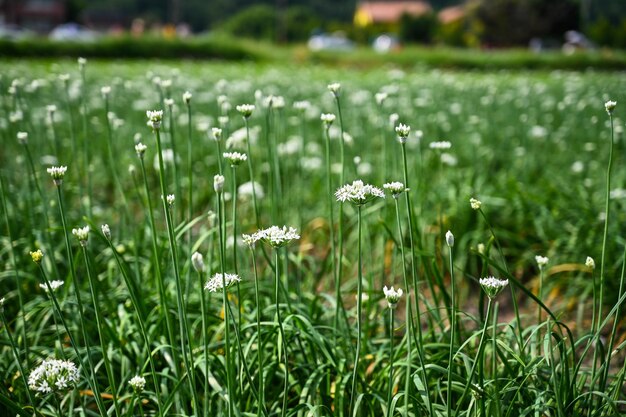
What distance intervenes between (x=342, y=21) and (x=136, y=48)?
126 ft

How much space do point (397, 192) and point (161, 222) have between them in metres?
2.36

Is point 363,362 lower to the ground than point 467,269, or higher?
higher

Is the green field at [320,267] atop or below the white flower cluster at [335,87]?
below

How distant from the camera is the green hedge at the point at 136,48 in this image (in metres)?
17.1

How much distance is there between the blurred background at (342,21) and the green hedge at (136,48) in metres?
0.95

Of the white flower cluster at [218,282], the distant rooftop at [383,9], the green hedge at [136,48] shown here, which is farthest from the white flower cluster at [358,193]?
the distant rooftop at [383,9]

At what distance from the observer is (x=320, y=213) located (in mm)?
3756

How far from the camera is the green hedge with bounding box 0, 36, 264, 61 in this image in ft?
56.2

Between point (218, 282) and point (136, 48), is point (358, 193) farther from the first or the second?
point (136, 48)

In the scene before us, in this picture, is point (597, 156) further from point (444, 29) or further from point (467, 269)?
point (444, 29)

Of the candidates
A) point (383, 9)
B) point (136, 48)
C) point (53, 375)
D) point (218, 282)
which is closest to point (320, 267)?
point (218, 282)

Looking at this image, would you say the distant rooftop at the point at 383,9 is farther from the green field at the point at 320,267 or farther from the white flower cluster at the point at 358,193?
the white flower cluster at the point at 358,193

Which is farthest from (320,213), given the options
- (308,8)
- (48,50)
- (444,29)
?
(308,8)

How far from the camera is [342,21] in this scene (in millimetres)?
55375
